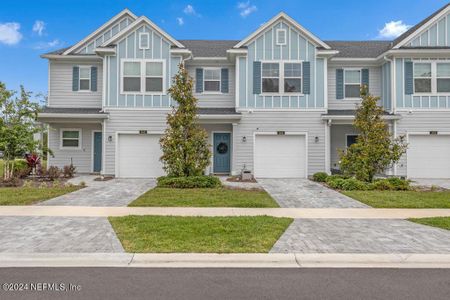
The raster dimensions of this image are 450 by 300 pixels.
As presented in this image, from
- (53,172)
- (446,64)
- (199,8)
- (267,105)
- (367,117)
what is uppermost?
(199,8)

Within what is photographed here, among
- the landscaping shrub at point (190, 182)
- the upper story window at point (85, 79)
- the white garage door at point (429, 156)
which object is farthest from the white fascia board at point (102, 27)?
the white garage door at point (429, 156)

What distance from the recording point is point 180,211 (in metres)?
8.17

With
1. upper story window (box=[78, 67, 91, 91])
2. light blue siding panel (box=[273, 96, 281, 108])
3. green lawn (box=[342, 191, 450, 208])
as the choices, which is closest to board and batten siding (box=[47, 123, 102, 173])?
upper story window (box=[78, 67, 91, 91])

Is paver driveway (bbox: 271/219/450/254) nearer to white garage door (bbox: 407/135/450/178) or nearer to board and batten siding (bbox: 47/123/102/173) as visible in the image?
white garage door (bbox: 407/135/450/178)

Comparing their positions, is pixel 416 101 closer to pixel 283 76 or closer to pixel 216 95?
pixel 283 76

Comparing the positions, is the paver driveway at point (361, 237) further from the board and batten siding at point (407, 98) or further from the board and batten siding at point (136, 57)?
the board and batten siding at point (136, 57)

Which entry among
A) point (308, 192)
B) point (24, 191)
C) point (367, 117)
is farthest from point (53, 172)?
point (367, 117)

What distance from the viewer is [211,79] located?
17250mm

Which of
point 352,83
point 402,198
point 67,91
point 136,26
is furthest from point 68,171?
point 352,83

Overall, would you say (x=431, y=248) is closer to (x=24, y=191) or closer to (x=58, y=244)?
(x=58, y=244)

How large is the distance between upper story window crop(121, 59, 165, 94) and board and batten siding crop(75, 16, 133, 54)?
3.16m

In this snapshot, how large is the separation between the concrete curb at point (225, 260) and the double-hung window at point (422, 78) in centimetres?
1362
